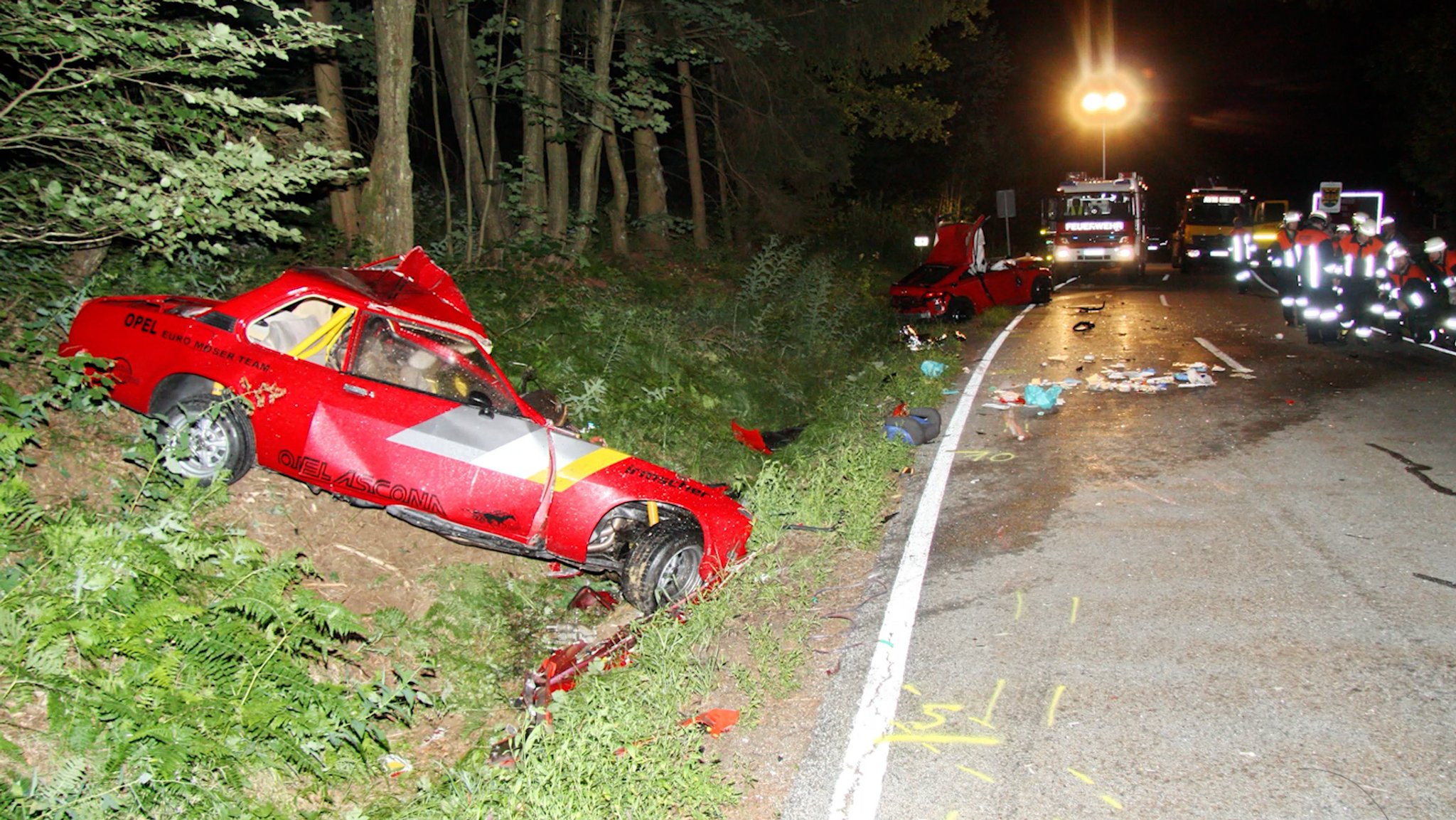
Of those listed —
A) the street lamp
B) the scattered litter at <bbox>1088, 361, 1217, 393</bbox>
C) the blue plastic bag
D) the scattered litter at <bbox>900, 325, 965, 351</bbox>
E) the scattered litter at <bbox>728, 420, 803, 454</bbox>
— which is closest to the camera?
the scattered litter at <bbox>728, 420, 803, 454</bbox>

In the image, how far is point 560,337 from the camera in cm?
1058

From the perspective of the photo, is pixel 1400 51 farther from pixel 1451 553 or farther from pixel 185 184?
pixel 185 184

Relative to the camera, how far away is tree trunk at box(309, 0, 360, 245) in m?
10.9

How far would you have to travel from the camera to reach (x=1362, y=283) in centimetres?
1439

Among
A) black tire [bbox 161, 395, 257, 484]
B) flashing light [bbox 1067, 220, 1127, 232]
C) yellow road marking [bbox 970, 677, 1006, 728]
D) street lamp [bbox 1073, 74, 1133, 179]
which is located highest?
street lamp [bbox 1073, 74, 1133, 179]

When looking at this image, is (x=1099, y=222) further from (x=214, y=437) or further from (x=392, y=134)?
(x=214, y=437)

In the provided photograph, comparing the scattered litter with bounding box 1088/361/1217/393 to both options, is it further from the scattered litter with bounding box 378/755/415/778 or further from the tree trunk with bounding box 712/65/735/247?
the tree trunk with bounding box 712/65/735/247

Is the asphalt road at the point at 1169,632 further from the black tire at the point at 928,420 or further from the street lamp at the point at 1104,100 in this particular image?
the street lamp at the point at 1104,100

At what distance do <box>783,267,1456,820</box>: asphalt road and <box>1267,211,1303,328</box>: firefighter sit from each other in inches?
263

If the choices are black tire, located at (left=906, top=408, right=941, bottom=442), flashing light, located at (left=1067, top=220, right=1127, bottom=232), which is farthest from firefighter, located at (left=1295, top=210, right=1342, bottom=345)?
flashing light, located at (left=1067, top=220, right=1127, bottom=232)

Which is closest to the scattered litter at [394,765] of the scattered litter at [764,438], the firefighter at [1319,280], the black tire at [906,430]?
the black tire at [906,430]

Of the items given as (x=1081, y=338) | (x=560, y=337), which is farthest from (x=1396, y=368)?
(x=560, y=337)

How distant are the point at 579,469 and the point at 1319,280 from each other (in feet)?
41.7

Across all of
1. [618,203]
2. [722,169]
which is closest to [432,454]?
[618,203]
